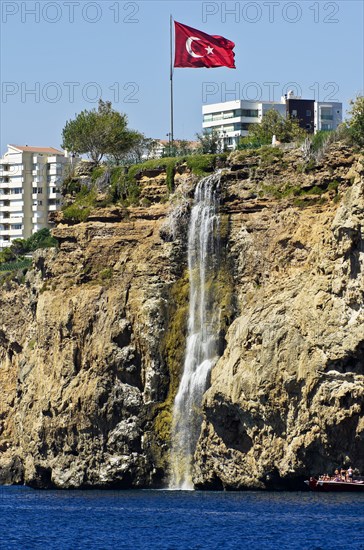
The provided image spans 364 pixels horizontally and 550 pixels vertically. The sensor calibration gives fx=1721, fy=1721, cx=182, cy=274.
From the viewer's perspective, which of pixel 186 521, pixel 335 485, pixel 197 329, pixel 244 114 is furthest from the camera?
pixel 244 114

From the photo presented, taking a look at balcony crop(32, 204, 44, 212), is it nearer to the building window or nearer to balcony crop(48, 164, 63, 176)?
balcony crop(48, 164, 63, 176)

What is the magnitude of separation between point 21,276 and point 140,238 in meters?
25.4

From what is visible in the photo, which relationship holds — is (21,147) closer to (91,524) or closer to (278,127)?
(278,127)

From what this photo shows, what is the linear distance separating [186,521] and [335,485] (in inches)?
387

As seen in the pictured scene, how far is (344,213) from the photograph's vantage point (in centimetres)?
8844

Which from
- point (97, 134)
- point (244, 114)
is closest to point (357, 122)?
point (97, 134)

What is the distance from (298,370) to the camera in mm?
87625

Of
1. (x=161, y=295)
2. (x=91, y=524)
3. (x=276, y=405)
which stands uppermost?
(x=161, y=295)

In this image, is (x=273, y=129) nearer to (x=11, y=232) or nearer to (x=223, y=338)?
(x=223, y=338)

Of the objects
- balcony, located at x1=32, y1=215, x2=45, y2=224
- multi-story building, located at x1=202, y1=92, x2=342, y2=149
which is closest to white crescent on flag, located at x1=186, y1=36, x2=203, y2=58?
multi-story building, located at x1=202, y1=92, x2=342, y2=149

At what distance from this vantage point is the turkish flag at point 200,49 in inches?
4102

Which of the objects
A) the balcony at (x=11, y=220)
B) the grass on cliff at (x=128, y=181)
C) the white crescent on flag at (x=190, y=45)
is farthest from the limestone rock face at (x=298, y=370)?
the balcony at (x=11, y=220)

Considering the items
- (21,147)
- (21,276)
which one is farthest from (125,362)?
(21,147)

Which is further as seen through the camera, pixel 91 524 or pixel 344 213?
pixel 344 213
